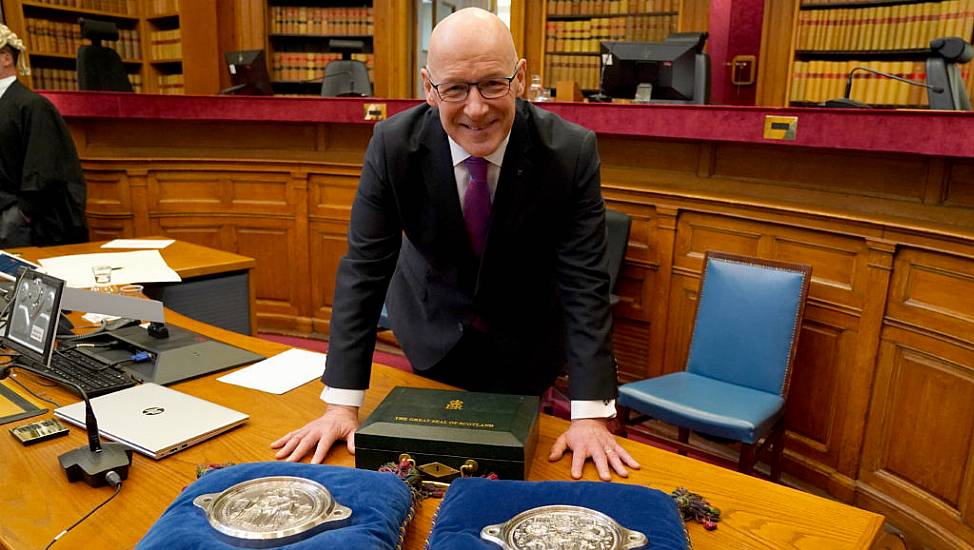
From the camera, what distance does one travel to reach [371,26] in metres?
6.01

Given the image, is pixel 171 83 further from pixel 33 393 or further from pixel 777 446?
pixel 777 446

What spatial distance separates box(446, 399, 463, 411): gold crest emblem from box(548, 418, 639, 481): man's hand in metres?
0.17

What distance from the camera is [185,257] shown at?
8.55 ft

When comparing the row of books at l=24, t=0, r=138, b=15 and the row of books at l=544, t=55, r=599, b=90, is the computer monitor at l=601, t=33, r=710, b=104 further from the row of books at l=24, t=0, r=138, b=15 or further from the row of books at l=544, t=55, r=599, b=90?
the row of books at l=24, t=0, r=138, b=15

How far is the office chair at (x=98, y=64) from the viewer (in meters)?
4.81

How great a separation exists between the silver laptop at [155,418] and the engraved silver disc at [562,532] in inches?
24.1

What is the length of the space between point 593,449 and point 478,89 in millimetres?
Result: 602

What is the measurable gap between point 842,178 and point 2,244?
10.4 feet

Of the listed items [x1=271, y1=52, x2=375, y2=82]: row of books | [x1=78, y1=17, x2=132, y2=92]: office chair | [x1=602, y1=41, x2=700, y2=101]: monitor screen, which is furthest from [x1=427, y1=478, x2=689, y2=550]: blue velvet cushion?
[x1=271, y1=52, x2=375, y2=82]: row of books

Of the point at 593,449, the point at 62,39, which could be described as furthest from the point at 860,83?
the point at 62,39

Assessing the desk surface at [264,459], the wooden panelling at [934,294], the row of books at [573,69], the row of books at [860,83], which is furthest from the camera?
the row of books at [573,69]

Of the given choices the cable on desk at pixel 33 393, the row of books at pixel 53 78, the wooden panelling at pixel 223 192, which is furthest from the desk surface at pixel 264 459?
the row of books at pixel 53 78

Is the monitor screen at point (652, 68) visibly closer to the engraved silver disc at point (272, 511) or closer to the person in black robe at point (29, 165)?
the person in black robe at point (29, 165)

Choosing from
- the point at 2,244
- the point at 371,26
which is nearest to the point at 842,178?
the point at 2,244
